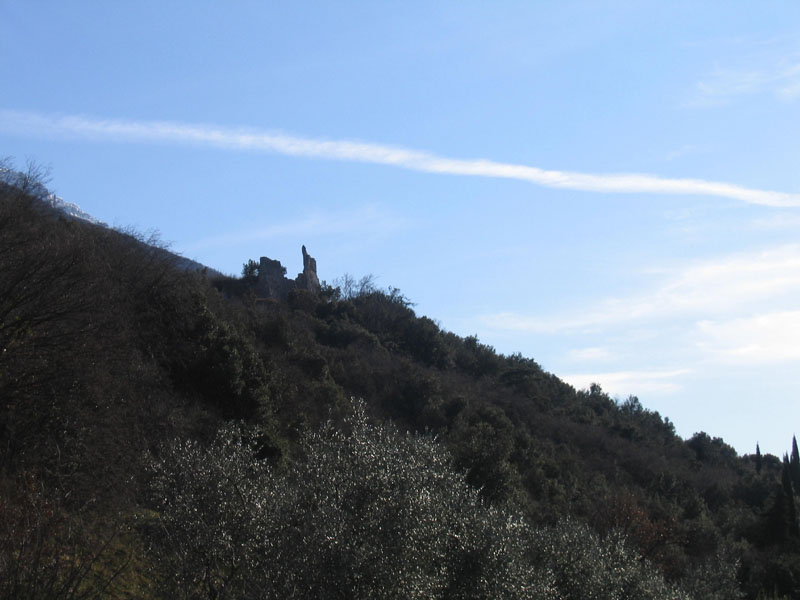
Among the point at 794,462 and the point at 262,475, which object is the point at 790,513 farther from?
the point at 262,475

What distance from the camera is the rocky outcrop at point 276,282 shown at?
2800 inches

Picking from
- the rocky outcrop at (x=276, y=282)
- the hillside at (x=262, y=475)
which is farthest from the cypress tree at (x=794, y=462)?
the rocky outcrop at (x=276, y=282)

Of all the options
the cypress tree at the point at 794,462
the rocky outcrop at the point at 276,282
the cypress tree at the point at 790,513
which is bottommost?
the cypress tree at the point at 790,513

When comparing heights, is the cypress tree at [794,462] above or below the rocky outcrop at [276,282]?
below

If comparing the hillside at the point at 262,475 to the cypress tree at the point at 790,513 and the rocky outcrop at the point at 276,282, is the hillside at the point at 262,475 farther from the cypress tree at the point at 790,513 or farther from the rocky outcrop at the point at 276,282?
the rocky outcrop at the point at 276,282

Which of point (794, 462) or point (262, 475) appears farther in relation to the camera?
point (794, 462)

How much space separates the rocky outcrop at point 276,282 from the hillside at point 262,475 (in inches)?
474

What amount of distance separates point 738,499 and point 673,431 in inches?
806

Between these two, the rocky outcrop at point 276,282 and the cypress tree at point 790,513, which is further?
the rocky outcrop at point 276,282

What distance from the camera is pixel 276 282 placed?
73875mm

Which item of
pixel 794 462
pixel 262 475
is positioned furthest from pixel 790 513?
pixel 262 475

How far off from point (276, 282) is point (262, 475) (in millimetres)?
58683

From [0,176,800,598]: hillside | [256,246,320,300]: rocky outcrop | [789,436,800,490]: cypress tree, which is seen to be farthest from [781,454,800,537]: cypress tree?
[256,246,320,300]: rocky outcrop

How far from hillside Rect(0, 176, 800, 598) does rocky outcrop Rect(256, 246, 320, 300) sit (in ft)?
39.5
